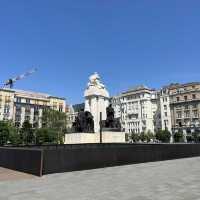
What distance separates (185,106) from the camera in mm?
100750

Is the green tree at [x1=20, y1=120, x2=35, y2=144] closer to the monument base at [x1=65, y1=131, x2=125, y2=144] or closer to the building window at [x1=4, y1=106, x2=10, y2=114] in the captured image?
the building window at [x1=4, y1=106, x2=10, y2=114]

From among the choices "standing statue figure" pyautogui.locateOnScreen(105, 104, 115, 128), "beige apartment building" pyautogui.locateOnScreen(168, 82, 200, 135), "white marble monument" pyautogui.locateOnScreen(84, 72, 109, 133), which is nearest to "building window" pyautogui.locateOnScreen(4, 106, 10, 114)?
"beige apartment building" pyautogui.locateOnScreen(168, 82, 200, 135)

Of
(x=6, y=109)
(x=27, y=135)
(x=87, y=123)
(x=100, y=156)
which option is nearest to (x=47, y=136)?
(x=27, y=135)

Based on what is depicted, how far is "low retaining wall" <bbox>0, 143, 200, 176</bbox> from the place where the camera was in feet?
43.9

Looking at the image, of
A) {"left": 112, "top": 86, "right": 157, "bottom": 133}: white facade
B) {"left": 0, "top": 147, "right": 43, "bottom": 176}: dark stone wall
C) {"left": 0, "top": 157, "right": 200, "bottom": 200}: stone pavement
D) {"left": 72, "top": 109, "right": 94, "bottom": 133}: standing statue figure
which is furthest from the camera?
{"left": 112, "top": 86, "right": 157, "bottom": 133}: white facade

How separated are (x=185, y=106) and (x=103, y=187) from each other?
315ft

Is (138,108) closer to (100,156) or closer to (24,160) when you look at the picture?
(100,156)

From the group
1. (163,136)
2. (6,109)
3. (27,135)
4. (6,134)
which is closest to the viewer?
(6,134)

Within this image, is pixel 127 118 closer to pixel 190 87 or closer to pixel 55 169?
pixel 190 87

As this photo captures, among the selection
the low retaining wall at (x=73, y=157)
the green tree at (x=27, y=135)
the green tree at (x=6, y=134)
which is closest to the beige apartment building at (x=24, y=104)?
the green tree at (x=27, y=135)

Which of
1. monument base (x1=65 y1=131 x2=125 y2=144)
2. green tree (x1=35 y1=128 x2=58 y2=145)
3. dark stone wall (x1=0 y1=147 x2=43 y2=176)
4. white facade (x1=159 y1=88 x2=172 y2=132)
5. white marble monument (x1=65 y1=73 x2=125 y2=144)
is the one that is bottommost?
dark stone wall (x1=0 y1=147 x2=43 y2=176)

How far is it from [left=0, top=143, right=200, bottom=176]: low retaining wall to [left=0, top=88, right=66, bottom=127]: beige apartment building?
91.0m

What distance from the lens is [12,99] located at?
367ft

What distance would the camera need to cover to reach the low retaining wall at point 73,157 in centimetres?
1338
